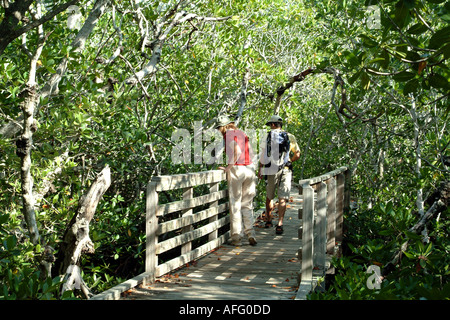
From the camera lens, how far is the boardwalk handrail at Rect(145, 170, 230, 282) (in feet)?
17.5

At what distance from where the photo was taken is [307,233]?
5.09 meters

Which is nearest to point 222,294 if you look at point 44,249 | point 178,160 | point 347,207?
point 44,249

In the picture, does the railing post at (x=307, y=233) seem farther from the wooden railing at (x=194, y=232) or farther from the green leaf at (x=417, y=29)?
the green leaf at (x=417, y=29)

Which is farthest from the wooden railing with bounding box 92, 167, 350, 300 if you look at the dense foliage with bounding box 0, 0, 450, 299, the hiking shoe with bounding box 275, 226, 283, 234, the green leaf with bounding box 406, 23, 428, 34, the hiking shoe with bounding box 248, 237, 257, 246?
the green leaf with bounding box 406, 23, 428, 34

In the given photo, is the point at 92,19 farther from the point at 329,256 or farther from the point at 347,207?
the point at 347,207

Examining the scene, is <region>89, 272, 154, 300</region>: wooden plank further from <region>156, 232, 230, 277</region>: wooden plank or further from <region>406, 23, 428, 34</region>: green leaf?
<region>406, 23, 428, 34</region>: green leaf

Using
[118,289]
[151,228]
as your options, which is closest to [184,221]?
[151,228]

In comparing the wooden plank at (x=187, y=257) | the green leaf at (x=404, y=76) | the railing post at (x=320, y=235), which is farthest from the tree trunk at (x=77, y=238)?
the green leaf at (x=404, y=76)

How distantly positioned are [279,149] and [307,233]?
278 centimetres

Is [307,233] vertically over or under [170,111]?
under

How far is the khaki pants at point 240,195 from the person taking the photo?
7.03 metres

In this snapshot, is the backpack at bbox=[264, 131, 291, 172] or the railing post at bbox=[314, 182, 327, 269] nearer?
the railing post at bbox=[314, 182, 327, 269]

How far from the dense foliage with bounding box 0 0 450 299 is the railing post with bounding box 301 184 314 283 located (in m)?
0.37

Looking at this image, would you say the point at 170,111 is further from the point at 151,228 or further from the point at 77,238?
the point at 77,238
